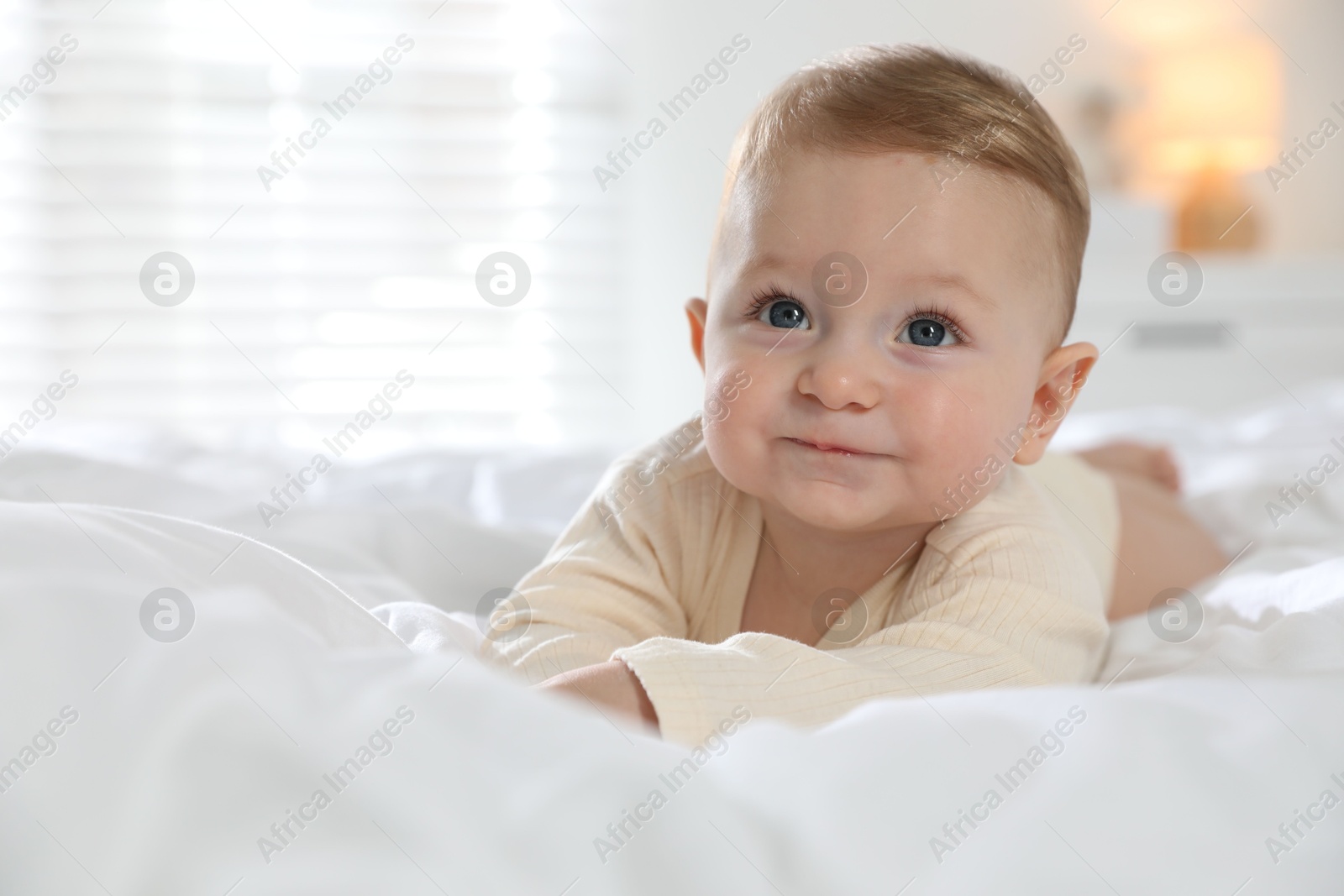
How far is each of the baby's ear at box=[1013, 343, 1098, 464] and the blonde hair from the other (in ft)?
0.10

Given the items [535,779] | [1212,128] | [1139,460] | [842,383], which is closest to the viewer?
[535,779]

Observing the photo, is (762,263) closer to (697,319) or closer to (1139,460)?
(697,319)

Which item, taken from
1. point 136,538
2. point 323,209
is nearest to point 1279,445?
point 136,538

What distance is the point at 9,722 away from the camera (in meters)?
0.39

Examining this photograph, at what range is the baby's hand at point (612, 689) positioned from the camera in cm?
53

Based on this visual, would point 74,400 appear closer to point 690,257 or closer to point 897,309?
point 690,257

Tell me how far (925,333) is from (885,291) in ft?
0.13

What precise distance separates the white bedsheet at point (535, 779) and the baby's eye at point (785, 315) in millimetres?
311

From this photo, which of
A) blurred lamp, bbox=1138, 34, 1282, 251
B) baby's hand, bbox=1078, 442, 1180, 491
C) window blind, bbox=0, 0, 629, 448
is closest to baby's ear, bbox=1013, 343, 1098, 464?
baby's hand, bbox=1078, 442, 1180, 491

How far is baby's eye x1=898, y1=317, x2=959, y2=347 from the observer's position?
695 mm

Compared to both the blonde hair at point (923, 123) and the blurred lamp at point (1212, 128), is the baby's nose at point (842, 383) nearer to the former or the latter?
the blonde hair at point (923, 123)

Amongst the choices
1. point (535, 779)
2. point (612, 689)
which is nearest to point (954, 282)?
point (612, 689)

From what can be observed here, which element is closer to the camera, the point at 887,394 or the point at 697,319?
the point at 887,394

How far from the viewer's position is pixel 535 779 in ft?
1.25
